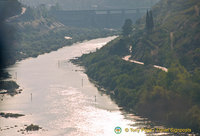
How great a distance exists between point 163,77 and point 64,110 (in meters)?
28.5

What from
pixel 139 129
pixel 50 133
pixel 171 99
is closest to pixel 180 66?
pixel 171 99

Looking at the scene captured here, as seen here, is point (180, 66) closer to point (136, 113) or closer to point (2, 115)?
point (136, 113)

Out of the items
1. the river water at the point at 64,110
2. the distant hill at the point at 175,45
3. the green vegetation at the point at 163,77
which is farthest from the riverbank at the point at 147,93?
the distant hill at the point at 175,45

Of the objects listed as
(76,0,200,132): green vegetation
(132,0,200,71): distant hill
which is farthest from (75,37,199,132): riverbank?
(132,0,200,71): distant hill

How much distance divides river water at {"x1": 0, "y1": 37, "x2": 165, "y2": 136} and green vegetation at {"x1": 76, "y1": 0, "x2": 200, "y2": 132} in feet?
17.2

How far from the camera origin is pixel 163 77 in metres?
145

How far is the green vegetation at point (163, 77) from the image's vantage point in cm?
12925

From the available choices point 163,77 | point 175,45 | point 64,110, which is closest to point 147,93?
point 163,77

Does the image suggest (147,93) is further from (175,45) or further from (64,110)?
(175,45)

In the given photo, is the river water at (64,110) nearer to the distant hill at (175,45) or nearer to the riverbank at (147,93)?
the riverbank at (147,93)

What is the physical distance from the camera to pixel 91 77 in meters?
187

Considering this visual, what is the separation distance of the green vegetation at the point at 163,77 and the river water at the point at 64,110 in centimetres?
523

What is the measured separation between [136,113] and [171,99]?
32.9ft

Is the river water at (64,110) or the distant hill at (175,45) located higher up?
the distant hill at (175,45)
